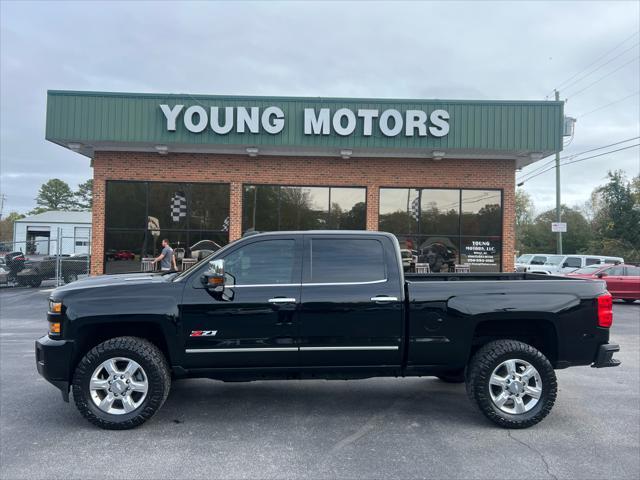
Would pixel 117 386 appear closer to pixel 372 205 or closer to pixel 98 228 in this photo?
pixel 372 205

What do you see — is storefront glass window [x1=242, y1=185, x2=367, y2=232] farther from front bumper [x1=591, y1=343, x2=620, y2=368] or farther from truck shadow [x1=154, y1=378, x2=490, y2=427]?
front bumper [x1=591, y1=343, x2=620, y2=368]

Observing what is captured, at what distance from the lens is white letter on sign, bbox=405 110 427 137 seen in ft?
50.5

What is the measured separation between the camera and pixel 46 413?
5180mm

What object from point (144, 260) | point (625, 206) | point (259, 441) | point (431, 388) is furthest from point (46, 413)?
point (625, 206)

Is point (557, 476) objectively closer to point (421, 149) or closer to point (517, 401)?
point (517, 401)

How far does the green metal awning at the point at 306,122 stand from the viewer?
15.4m

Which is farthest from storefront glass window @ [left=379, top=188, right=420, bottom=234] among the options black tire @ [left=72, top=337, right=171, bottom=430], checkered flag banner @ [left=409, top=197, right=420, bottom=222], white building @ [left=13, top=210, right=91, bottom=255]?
white building @ [left=13, top=210, right=91, bottom=255]

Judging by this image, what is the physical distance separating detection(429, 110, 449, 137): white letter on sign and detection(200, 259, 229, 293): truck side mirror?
12003mm

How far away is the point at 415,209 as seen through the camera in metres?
16.8

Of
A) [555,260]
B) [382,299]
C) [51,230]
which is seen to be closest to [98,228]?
[382,299]

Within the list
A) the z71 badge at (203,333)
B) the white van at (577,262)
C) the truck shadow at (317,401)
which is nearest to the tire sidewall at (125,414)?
the truck shadow at (317,401)

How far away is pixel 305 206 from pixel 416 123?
4428 mm

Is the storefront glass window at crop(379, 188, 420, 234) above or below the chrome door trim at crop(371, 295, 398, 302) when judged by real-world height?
above

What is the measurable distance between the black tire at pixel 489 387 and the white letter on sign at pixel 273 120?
1177 cm
